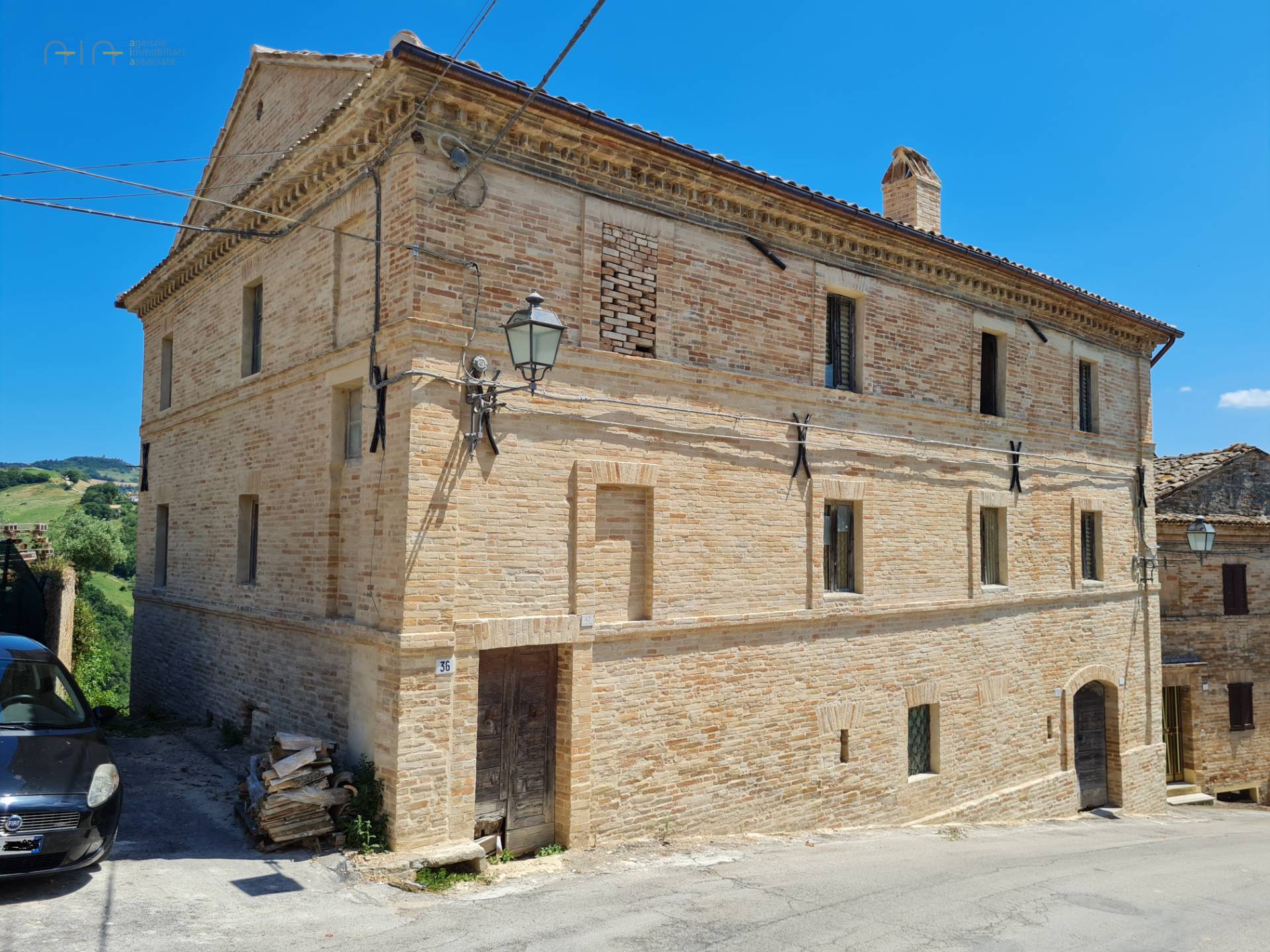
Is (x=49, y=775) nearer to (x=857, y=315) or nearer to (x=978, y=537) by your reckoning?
(x=857, y=315)

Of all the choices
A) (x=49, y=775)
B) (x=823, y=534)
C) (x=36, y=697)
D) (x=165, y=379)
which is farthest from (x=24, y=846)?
(x=165, y=379)

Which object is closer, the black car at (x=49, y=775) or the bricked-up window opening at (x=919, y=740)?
the black car at (x=49, y=775)

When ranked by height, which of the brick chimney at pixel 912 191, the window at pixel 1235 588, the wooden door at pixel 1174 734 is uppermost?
the brick chimney at pixel 912 191

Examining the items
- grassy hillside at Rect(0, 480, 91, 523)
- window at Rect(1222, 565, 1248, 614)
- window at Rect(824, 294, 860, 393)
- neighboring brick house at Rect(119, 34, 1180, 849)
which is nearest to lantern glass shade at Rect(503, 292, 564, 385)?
neighboring brick house at Rect(119, 34, 1180, 849)

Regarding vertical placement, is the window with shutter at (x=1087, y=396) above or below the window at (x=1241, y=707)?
above

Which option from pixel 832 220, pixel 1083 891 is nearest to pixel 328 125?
pixel 832 220

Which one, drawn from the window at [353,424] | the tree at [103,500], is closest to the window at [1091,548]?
the window at [353,424]

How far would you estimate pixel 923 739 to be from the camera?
12836mm

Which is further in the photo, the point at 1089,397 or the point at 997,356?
the point at 1089,397

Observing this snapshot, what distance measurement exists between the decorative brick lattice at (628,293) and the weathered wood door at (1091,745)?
36.0 feet

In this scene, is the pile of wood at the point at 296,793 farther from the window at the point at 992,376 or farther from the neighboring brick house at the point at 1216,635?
the neighboring brick house at the point at 1216,635

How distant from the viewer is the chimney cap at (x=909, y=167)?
15.6 metres

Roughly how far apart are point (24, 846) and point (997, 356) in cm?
1394

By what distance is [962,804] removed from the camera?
13.1 metres
